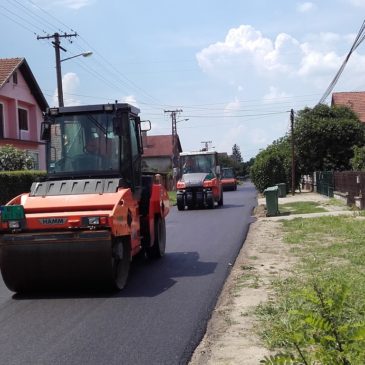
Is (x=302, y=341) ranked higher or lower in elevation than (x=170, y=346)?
higher

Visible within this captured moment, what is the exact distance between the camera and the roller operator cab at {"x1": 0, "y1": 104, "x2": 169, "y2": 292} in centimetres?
812

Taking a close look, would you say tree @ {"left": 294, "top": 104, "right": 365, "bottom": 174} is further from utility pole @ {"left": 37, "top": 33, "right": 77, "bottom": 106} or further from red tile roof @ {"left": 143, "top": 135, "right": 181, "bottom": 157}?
red tile roof @ {"left": 143, "top": 135, "right": 181, "bottom": 157}

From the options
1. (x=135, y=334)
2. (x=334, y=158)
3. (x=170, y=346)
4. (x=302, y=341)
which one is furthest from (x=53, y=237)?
(x=334, y=158)

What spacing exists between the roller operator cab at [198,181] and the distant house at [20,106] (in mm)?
9603

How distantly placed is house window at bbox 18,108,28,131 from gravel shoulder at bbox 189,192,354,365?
1008 inches

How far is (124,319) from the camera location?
7012 mm

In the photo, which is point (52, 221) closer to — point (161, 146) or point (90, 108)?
point (90, 108)

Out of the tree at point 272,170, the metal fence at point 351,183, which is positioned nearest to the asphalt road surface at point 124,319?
the metal fence at point 351,183

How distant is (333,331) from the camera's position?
329 cm

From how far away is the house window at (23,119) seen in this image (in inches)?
1425

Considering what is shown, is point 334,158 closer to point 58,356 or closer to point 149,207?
point 149,207

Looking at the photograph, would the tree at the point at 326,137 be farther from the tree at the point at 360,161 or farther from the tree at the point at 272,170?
the tree at the point at 360,161

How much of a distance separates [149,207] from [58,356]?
5.23 metres

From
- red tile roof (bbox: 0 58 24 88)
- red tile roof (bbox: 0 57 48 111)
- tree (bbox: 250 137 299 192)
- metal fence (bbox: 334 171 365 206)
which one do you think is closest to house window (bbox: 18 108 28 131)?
red tile roof (bbox: 0 57 48 111)
